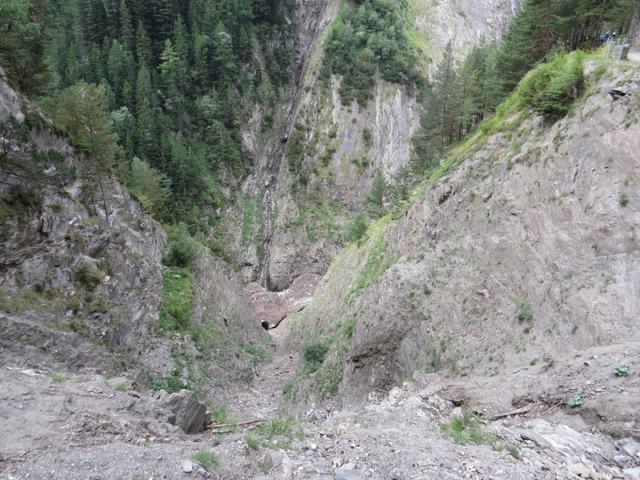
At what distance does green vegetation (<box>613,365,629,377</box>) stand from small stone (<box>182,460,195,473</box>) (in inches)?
383

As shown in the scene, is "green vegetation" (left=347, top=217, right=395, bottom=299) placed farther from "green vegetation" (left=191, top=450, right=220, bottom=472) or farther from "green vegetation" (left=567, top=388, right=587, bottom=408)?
"green vegetation" (left=191, top=450, right=220, bottom=472)

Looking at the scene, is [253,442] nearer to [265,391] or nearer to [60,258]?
[60,258]

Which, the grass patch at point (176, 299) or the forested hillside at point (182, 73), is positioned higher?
the forested hillside at point (182, 73)

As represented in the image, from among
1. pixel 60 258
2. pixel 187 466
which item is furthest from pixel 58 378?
pixel 187 466

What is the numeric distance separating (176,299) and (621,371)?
21.1 metres

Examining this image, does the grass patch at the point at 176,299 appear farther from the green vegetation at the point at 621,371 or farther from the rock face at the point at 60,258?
the green vegetation at the point at 621,371

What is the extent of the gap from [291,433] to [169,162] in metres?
42.8

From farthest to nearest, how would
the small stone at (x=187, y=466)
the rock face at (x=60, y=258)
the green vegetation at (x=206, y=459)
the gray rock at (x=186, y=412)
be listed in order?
the rock face at (x=60, y=258) < the gray rock at (x=186, y=412) < the green vegetation at (x=206, y=459) < the small stone at (x=187, y=466)

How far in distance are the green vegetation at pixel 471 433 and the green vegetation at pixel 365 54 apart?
57.4 meters

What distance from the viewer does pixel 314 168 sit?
60.1 meters

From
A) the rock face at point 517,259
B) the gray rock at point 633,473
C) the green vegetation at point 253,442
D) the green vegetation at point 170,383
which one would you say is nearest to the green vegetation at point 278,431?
the green vegetation at point 253,442

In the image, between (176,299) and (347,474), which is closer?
(347,474)

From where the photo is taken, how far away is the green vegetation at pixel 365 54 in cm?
6234

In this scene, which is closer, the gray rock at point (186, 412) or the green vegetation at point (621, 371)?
the green vegetation at point (621, 371)
